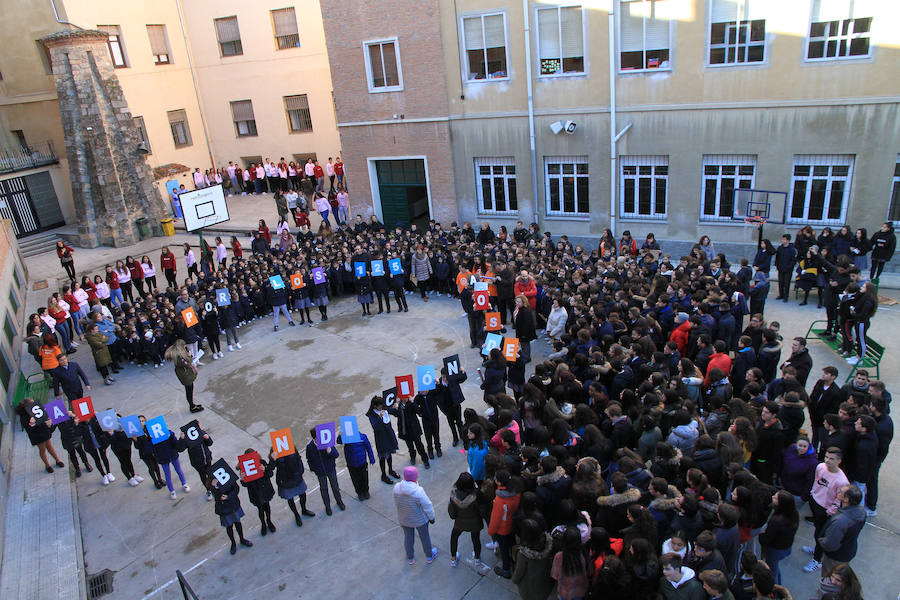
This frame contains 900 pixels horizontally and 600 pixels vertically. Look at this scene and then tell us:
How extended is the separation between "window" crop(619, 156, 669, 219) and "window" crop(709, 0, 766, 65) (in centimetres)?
300

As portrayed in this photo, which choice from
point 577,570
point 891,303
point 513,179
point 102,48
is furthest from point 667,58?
point 102,48

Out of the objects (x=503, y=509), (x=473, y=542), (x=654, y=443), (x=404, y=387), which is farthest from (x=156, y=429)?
(x=654, y=443)

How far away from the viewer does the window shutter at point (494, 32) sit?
1852 cm

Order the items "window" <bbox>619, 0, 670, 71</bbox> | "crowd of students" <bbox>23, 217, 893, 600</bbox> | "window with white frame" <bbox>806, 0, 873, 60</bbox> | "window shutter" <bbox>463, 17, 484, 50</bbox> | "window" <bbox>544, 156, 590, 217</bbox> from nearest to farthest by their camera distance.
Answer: "crowd of students" <bbox>23, 217, 893, 600</bbox>
"window with white frame" <bbox>806, 0, 873, 60</bbox>
"window" <bbox>619, 0, 670, 71</bbox>
"window shutter" <bbox>463, 17, 484, 50</bbox>
"window" <bbox>544, 156, 590, 217</bbox>

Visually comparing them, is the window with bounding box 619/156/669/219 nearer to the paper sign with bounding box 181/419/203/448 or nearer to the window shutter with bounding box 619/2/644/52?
the window shutter with bounding box 619/2/644/52

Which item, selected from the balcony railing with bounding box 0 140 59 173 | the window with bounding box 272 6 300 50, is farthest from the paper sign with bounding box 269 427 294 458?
the window with bounding box 272 6 300 50

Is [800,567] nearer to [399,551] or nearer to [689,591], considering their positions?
[689,591]

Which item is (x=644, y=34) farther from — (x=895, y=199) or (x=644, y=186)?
(x=895, y=199)

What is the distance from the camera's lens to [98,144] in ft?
83.7

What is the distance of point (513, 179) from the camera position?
2011cm

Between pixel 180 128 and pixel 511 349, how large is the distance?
27564 millimetres

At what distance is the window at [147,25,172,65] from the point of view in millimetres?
29797

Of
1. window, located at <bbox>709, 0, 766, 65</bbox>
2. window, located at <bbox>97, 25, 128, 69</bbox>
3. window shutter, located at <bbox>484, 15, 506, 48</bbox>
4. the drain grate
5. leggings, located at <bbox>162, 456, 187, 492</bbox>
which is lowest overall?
the drain grate

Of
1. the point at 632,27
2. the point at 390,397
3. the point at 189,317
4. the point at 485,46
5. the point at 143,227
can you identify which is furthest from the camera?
the point at 143,227
